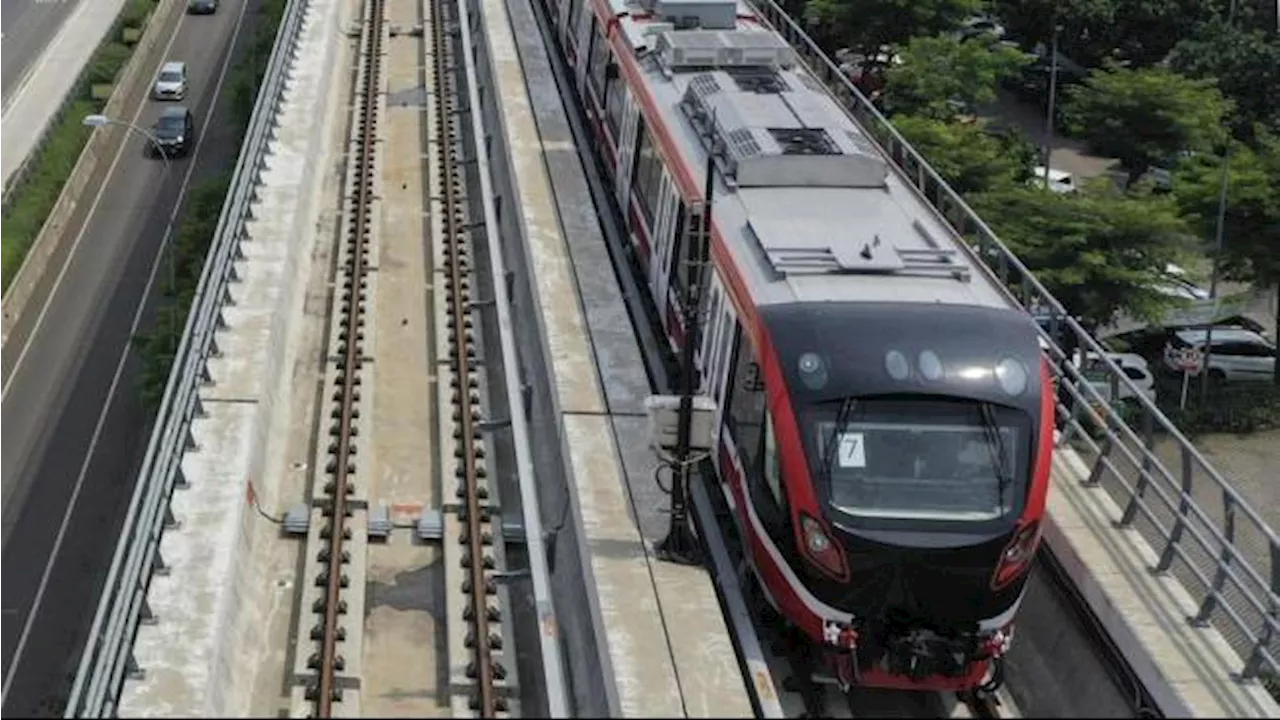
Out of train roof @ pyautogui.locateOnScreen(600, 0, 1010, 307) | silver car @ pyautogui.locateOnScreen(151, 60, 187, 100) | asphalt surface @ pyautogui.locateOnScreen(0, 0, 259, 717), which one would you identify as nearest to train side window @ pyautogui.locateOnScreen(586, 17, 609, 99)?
train roof @ pyautogui.locateOnScreen(600, 0, 1010, 307)

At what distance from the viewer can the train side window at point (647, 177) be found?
21797mm

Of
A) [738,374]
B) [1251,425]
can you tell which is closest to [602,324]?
[738,374]

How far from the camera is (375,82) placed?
37.7m

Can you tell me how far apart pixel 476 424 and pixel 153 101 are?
40186mm

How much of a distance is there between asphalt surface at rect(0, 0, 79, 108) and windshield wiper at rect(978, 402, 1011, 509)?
49.0 meters

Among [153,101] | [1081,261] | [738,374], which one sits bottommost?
[153,101]

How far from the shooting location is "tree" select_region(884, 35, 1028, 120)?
4034 cm

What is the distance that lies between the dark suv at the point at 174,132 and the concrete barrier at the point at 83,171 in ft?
5.62

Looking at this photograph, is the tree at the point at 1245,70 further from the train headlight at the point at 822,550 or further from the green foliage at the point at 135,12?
the green foliage at the point at 135,12

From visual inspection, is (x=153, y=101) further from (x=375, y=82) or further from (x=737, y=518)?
(x=737, y=518)

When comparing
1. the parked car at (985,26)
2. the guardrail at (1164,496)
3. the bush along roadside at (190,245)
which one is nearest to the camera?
the guardrail at (1164,496)

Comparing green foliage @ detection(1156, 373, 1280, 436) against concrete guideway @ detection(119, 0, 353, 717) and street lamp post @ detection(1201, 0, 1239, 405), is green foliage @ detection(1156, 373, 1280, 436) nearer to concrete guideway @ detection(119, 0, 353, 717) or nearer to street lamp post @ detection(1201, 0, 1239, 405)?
street lamp post @ detection(1201, 0, 1239, 405)

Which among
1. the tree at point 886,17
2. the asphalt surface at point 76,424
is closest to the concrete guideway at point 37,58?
the asphalt surface at point 76,424

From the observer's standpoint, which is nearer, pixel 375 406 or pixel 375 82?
pixel 375 406
